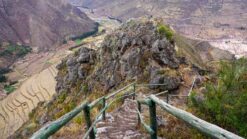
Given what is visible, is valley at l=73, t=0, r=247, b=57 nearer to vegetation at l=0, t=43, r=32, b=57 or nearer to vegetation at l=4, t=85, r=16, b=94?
vegetation at l=0, t=43, r=32, b=57

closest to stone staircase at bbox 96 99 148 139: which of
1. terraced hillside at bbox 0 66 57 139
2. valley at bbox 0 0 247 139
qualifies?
valley at bbox 0 0 247 139

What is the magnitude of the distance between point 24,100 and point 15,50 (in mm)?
55138

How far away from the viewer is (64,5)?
167375 millimetres

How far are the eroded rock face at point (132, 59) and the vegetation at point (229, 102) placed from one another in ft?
25.4

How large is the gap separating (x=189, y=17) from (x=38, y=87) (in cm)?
12907

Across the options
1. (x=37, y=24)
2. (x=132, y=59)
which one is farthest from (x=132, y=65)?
(x=37, y=24)

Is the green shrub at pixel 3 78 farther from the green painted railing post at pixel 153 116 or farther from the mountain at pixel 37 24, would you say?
the green painted railing post at pixel 153 116

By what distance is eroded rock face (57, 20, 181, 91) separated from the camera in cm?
1859

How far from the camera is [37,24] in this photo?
143 metres

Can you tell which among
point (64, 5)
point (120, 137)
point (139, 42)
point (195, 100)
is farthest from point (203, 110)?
point (64, 5)

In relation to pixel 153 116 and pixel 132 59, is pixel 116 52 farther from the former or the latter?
pixel 153 116

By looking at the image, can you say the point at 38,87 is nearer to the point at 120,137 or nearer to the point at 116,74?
the point at 116,74

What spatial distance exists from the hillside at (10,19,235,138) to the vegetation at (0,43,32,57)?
96457mm

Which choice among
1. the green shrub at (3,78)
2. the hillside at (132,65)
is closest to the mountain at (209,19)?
the green shrub at (3,78)
